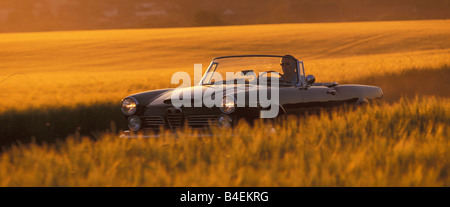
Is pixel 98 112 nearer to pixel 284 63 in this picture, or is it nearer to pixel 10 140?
pixel 10 140

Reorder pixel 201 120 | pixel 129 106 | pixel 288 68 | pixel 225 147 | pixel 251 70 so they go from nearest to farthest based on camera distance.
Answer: pixel 225 147 < pixel 201 120 < pixel 129 106 < pixel 251 70 < pixel 288 68

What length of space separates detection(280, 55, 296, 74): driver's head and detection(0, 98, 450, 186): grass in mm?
829

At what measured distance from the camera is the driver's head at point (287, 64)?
7500 millimetres

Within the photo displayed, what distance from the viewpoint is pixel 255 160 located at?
508cm

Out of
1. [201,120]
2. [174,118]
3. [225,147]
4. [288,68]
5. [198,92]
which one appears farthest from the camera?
[288,68]

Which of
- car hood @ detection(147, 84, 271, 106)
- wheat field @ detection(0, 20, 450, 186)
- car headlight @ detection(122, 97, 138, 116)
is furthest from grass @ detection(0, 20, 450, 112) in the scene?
car headlight @ detection(122, 97, 138, 116)

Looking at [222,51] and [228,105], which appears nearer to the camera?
[228,105]

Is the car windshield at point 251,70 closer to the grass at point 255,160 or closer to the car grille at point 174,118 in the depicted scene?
the grass at point 255,160

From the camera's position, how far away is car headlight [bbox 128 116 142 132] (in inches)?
266

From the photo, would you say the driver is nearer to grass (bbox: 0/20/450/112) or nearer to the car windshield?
the car windshield

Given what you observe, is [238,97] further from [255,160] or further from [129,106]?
[129,106]

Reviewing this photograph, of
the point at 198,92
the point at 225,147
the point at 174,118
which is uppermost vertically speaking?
the point at 198,92

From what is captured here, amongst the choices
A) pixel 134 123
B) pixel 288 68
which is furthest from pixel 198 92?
pixel 288 68

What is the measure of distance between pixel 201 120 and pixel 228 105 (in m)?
0.35
